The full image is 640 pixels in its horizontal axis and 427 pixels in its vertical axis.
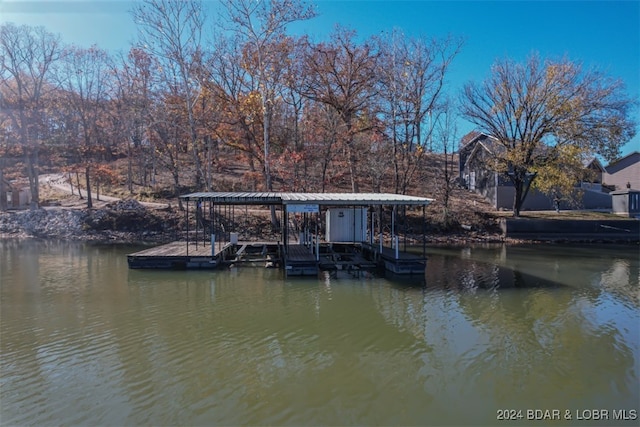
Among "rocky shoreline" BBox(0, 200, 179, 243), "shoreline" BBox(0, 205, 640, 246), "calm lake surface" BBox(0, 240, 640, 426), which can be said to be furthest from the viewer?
"rocky shoreline" BBox(0, 200, 179, 243)

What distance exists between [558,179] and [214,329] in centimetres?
2403

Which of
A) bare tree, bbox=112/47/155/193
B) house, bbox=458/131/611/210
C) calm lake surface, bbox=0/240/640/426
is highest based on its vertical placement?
bare tree, bbox=112/47/155/193

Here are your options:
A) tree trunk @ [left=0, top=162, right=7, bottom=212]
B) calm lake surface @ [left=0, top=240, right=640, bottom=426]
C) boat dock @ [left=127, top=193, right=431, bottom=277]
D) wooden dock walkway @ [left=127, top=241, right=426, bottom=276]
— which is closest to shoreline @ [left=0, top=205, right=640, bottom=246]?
tree trunk @ [left=0, top=162, right=7, bottom=212]

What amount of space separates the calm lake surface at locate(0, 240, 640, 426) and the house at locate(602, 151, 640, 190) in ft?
102

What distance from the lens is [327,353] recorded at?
257 inches

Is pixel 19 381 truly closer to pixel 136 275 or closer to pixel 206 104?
pixel 136 275

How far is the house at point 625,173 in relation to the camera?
119 ft

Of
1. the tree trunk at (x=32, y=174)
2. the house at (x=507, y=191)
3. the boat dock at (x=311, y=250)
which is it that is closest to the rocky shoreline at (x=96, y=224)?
the tree trunk at (x=32, y=174)

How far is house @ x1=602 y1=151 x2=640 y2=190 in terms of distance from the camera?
3628 cm

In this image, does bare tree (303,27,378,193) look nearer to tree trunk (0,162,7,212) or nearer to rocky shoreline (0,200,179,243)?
rocky shoreline (0,200,179,243)

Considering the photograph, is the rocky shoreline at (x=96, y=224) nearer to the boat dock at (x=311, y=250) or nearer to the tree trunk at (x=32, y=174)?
the tree trunk at (x=32, y=174)

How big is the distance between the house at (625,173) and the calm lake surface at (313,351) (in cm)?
3096

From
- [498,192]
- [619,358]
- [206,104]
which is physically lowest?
[619,358]

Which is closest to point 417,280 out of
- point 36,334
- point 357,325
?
point 357,325
